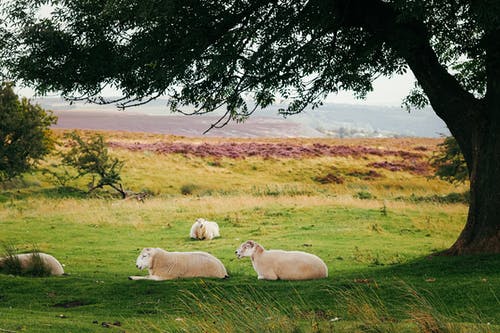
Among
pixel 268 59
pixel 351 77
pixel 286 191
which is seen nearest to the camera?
pixel 268 59

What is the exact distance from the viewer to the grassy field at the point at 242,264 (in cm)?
892

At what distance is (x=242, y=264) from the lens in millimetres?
19141

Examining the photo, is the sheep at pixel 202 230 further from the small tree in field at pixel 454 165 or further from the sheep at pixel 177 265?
the small tree in field at pixel 454 165

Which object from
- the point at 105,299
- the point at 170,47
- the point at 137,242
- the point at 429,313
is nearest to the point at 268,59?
the point at 170,47

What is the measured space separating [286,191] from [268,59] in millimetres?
28306

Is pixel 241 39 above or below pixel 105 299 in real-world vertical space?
above

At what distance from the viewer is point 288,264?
1542cm

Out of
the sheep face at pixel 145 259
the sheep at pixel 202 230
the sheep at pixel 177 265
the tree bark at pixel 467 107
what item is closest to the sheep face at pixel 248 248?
the sheep at pixel 177 265

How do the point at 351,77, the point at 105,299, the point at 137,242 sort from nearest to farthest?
1. the point at 105,299
2. the point at 351,77
3. the point at 137,242

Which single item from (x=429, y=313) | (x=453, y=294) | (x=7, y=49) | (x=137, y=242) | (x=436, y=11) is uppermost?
(x=436, y=11)

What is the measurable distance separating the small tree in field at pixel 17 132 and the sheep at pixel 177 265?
24762mm

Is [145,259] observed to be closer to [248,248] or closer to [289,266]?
[248,248]

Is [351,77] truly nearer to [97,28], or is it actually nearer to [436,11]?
[436,11]

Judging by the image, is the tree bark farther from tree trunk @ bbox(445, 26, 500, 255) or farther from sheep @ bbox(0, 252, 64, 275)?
sheep @ bbox(0, 252, 64, 275)
